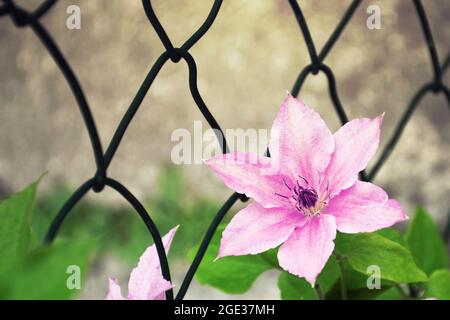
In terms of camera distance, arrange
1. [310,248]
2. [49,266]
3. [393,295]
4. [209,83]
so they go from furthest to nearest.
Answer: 1. [209,83]
2. [393,295]
3. [310,248]
4. [49,266]

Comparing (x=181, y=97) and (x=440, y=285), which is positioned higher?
(x=181, y=97)

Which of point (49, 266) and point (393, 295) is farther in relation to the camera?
point (393, 295)

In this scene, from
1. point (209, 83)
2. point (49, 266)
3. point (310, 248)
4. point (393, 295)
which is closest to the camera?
point (49, 266)

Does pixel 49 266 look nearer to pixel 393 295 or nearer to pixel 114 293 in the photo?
pixel 114 293

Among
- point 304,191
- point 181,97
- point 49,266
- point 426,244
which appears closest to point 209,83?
point 181,97

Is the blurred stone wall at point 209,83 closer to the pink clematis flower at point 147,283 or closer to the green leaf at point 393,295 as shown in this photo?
the green leaf at point 393,295

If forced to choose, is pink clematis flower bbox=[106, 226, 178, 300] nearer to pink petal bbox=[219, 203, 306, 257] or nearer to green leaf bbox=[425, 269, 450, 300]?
pink petal bbox=[219, 203, 306, 257]
